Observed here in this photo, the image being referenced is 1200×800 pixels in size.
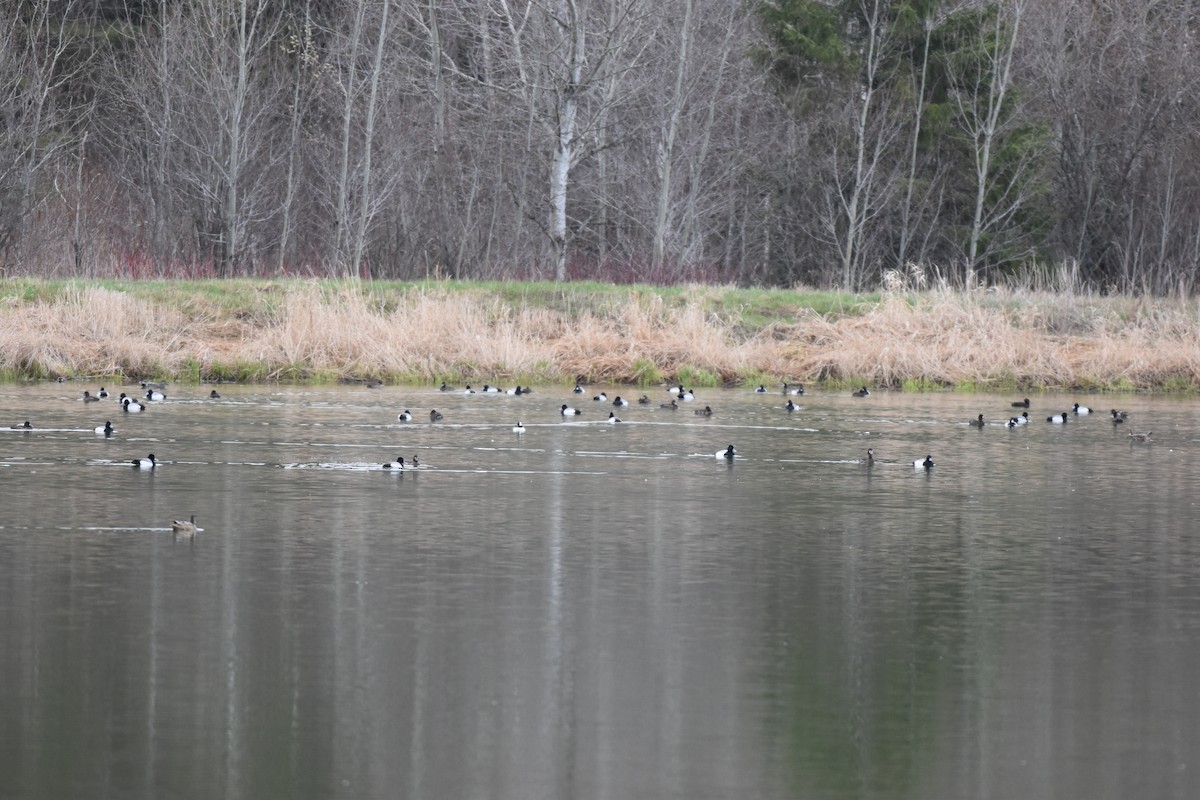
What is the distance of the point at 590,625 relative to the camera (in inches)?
388

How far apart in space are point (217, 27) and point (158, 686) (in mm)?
34464

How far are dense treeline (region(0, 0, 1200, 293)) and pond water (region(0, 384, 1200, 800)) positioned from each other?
22574mm

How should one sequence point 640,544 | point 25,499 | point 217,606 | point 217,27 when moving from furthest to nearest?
1. point 217,27
2. point 25,499
3. point 640,544
4. point 217,606

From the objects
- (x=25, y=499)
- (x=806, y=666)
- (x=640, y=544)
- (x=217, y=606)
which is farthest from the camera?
(x=25, y=499)

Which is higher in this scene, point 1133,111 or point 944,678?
point 1133,111

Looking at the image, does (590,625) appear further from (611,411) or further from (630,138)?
(630,138)

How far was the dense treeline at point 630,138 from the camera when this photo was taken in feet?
133

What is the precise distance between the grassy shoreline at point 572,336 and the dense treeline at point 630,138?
693 centimetres

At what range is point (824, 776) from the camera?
7.14 meters

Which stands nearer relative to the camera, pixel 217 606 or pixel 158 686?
pixel 158 686

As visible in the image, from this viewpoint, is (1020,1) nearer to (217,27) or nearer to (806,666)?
(217,27)

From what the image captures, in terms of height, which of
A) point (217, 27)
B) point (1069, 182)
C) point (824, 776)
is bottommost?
point (824, 776)

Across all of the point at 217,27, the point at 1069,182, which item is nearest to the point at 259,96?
the point at 217,27

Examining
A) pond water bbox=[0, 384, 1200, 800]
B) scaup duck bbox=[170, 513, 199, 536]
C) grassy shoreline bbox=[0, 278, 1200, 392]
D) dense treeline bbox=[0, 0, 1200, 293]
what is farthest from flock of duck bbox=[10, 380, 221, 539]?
dense treeline bbox=[0, 0, 1200, 293]
